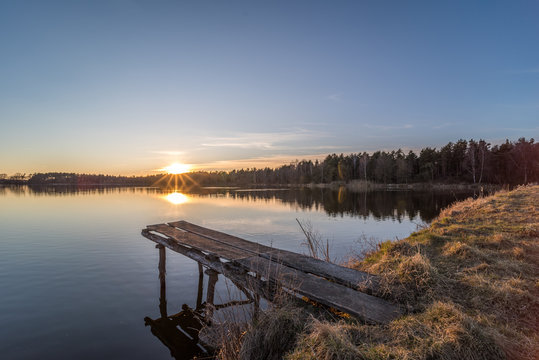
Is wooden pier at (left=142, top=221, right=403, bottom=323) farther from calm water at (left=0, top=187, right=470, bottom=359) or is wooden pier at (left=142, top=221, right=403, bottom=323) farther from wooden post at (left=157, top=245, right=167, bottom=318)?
wooden post at (left=157, top=245, right=167, bottom=318)

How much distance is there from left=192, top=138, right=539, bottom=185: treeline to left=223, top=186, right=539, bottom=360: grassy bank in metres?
60.4

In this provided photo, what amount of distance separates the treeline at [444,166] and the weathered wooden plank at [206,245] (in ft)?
203

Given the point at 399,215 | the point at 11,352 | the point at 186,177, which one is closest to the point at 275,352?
the point at 11,352

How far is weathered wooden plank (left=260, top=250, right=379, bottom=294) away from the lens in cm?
527

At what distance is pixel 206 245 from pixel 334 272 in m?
4.33

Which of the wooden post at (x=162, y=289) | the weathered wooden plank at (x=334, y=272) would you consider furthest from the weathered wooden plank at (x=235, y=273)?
the wooden post at (x=162, y=289)

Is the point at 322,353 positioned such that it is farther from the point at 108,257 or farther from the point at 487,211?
the point at 487,211

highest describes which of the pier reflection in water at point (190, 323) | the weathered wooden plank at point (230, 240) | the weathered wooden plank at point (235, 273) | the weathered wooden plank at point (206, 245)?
the weathered wooden plank at point (206, 245)

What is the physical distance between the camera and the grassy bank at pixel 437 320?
3.39 m

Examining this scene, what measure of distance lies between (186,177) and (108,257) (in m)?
A: 185

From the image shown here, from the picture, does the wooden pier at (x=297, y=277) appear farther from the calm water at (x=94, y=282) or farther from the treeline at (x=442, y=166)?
the treeline at (x=442, y=166)

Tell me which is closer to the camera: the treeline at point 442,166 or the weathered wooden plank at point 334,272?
the weathered wooden plank at point 334,272

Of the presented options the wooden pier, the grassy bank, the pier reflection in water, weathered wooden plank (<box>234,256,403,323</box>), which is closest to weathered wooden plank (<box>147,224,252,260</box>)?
the wooden pier

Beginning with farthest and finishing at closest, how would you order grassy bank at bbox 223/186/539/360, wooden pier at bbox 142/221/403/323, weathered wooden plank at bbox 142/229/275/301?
1. weathered wooden plank at bbox 142/229/275/301
2. wooden pier at bbox 142/221/403/323
3. grassy bank at bbox 223/186/539/360
